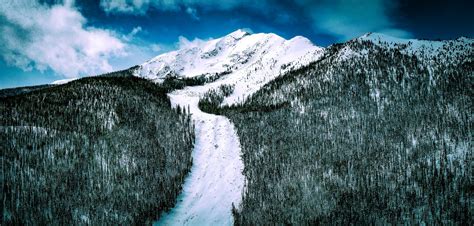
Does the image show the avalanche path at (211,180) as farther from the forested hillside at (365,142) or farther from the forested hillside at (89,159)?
the forested hillside at (365,142)

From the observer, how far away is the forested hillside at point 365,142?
6900 cm

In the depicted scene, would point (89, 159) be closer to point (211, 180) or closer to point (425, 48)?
point (211, 180)

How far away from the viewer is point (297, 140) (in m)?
99.5

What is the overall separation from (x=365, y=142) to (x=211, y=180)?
5164 centimetres

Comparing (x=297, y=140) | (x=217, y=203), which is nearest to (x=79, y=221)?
(x=217, y=203)

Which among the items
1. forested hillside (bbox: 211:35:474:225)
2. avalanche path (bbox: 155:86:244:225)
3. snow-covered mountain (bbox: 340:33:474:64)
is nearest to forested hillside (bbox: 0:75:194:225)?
avalanche path (bbox: 155:86:244:225)

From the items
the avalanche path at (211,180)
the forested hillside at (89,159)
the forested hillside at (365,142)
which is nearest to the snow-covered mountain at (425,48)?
the forested hillside at (365,142)

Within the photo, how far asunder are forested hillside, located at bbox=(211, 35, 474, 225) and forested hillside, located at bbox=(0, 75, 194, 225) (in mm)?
21367

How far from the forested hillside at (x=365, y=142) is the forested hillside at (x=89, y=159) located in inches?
841

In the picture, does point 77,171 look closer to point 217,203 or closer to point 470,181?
point 217,203

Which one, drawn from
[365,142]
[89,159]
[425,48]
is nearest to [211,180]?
[89,159]

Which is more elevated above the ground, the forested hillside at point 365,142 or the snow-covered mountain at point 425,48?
the snow-covered mountain at point 425,48

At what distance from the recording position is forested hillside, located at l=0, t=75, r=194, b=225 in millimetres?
62844

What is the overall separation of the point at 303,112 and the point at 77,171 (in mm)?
83016
